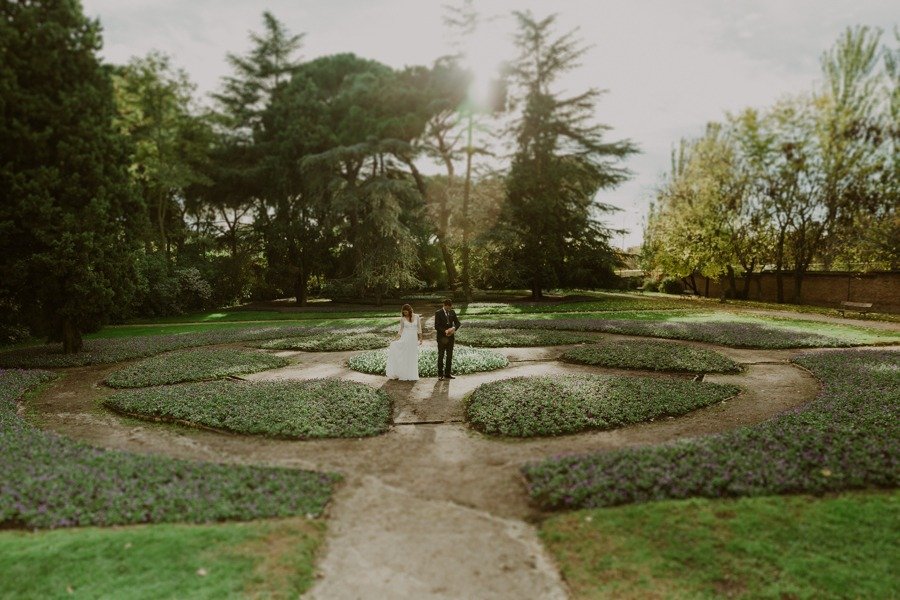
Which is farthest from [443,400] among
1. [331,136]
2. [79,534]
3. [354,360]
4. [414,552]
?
[331,136]

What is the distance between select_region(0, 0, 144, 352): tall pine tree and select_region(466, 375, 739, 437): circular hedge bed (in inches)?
556

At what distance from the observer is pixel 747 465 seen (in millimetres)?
7141

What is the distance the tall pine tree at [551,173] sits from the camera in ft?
122

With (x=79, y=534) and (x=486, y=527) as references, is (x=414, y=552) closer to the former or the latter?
(x=486, y=527)

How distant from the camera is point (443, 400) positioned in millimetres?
11953

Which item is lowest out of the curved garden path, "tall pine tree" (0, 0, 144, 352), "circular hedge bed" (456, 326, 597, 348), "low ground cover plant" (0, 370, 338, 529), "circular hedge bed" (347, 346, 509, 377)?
the curved garden path

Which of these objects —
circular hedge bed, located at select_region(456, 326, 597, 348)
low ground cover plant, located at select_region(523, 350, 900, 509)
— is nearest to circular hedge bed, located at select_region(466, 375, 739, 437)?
low ground cover plant, located at select_region(523, 350, 900, 509)

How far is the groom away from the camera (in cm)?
1364

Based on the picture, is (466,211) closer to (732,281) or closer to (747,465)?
(732,281)

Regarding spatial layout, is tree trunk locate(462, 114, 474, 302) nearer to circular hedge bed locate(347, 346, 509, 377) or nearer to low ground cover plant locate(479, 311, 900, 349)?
low ground cover plant locate(479, 311, 900, 349)

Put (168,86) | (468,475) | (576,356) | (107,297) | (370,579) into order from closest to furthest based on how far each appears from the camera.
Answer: (370,579)
(468,475)
(576,356)
(107,297)
(168,86)

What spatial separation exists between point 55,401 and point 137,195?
8.68m

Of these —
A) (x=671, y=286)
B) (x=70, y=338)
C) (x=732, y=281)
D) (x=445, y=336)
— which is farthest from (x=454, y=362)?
(x=671, y=286)

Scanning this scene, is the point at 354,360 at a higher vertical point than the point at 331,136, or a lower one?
lower
